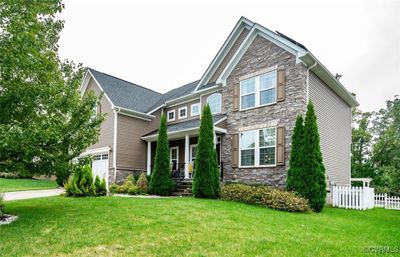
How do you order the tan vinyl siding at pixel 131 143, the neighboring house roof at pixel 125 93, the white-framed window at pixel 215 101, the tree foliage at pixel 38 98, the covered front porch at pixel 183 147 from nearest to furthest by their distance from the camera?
1. the tree foliage at pixel 38 98
2. the covered front porch at pixel 183 147
3. the white-framed window at pixel 215 101
4. the tan vinyl siding at pixel 131 143
5. the neighboring house roof at pixel 125 93

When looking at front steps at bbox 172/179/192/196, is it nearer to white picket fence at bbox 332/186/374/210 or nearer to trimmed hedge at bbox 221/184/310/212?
trimmed hedge at bbox 221/184/310/212

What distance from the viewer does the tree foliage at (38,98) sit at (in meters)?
7.14

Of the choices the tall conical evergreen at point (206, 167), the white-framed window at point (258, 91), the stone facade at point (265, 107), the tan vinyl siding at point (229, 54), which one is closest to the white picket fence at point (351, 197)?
the stone facade at point (265, 107)

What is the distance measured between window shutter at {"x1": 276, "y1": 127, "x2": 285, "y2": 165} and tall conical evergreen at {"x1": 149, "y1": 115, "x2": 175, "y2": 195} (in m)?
5.33

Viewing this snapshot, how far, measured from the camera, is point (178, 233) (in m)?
6.08

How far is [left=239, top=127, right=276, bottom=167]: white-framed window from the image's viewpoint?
44.4 feet

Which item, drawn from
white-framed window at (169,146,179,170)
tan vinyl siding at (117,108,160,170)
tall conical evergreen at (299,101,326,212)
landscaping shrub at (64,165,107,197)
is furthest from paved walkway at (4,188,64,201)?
tall conical evergreen at (299,101,326,212)

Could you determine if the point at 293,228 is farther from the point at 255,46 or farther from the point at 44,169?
the point at 255,46

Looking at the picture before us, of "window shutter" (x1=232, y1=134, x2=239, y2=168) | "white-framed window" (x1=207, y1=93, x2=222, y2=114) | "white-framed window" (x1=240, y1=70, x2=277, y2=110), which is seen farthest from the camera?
"white-framed window" (x1=207, y1=93, x2=222, y2=114)

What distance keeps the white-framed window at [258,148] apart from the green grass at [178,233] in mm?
4773

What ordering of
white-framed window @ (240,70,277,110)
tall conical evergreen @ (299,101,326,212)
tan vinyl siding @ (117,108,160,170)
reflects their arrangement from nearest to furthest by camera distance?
tall conical evergreen @ (299,101,326,212) < white-framed window @ (240,70,277,110) < tan vinyl siding @ (117,108,160,170)

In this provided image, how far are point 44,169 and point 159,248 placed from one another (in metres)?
4.68

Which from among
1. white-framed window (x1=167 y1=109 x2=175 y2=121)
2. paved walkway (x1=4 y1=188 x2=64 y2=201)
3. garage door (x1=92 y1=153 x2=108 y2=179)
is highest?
white-framed window (x1=167 y1=109 x2=175 y2=121)

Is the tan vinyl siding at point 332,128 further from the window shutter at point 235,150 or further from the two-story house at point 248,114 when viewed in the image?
the window shutter at point 235,150
